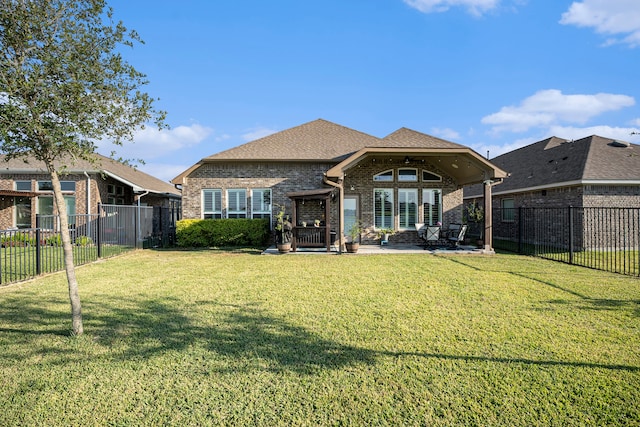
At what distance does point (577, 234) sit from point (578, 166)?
2.97 metres

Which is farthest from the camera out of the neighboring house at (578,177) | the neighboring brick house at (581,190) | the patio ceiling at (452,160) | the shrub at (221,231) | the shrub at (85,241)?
the shrub at (221,231)

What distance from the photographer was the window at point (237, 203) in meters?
16.0

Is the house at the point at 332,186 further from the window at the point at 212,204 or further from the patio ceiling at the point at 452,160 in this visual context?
the patio ceiling at the point at 452,160

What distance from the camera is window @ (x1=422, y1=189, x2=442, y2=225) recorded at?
15.6 m

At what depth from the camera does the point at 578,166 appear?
1396cm

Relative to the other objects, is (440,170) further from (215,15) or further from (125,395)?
(125,395)

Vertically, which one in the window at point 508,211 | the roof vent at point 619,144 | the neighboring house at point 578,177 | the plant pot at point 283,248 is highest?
the roof vent at point 619,144

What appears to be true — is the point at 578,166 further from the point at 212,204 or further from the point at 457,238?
the point at 212,204

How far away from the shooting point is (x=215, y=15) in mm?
10516

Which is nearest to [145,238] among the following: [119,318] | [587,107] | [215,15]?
[215,15]

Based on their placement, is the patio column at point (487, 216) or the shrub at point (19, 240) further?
the patio column at point (487, 216)

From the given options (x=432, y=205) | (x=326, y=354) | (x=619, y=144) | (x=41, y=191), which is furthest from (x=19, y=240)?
(x=619, y=144)

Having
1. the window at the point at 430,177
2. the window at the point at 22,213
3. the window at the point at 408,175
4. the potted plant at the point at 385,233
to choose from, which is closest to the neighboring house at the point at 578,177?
the window at the point at 430,177

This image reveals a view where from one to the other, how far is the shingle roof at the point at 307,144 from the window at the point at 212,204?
1685 mm
